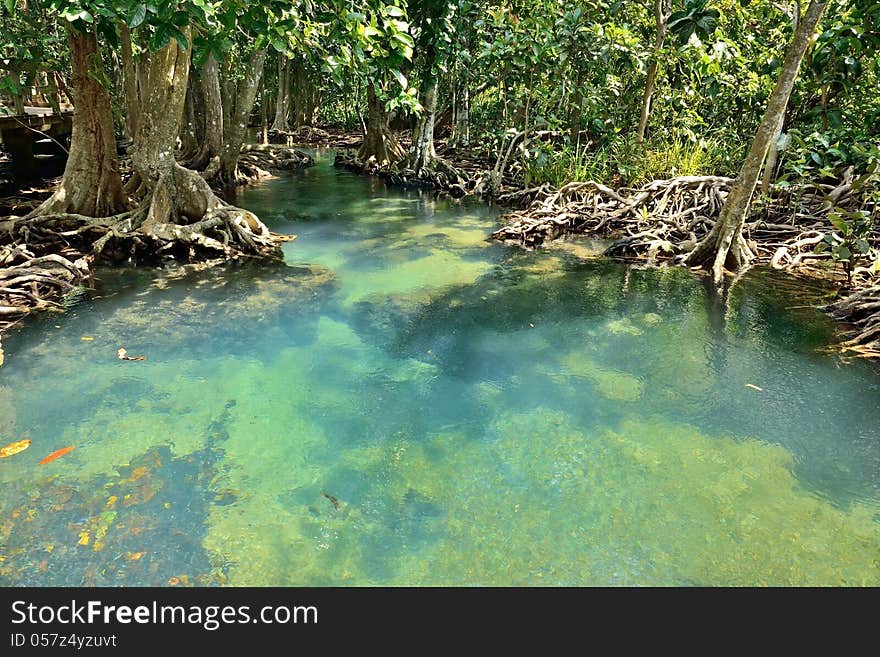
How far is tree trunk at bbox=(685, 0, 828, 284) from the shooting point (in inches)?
221

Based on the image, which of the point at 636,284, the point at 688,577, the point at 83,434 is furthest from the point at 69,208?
the point at 688,577

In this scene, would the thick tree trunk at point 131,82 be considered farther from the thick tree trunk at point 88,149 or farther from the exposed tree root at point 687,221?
the exposed tree root at point 687,221

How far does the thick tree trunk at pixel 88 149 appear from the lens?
7113 mm

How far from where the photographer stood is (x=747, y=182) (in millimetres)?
6402

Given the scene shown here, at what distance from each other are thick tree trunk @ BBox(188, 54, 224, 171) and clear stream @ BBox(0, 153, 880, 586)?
6.25m

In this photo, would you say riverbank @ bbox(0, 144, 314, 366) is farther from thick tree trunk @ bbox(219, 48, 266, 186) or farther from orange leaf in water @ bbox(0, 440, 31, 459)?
thick tree trunk @ bbox(219, 48, 266, 186)

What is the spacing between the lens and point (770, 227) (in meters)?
8.22

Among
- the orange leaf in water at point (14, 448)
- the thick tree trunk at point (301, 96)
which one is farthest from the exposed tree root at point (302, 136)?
the orange leaf in water at point (14, 448)

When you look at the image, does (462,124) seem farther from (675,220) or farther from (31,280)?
(31,280)

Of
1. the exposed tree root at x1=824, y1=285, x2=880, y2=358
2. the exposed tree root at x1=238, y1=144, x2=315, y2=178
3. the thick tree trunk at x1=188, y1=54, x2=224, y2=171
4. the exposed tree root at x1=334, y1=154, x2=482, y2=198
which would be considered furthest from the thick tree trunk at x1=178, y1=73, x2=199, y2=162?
the exposed tree root at x1=824, y1=285, x2=880, y2=358

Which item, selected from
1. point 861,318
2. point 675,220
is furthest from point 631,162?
point 861,318
